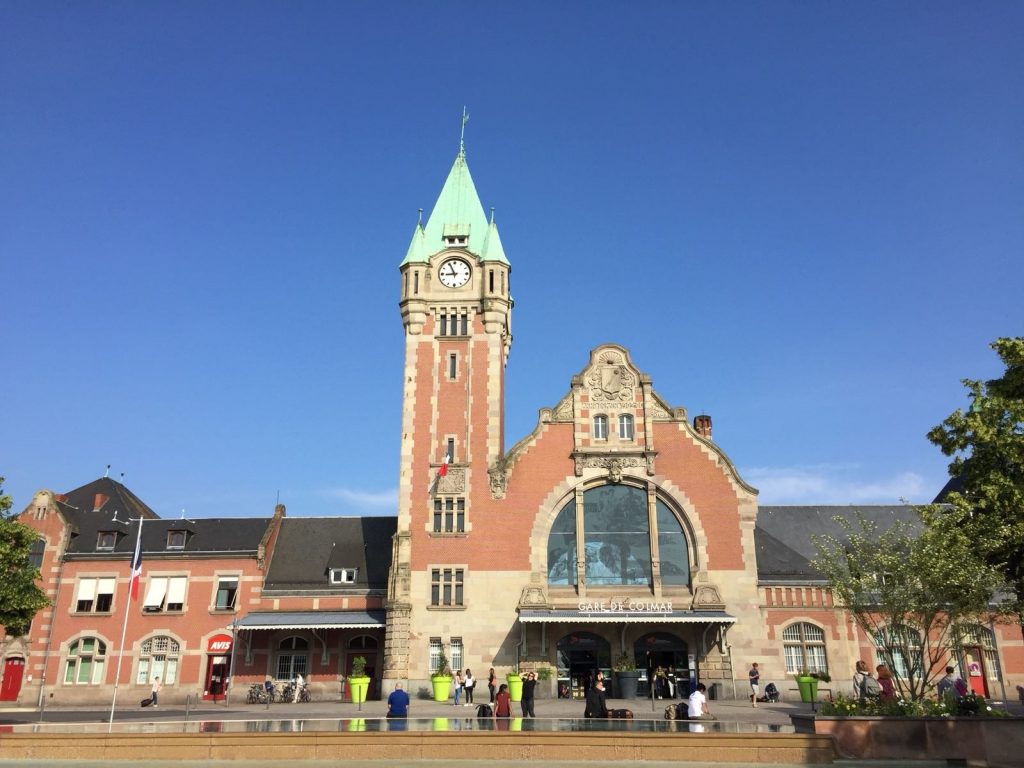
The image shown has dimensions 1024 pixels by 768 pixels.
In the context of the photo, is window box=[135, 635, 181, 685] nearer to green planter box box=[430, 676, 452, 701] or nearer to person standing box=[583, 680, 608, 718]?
green planter box box=[430, 676, 452, 701]

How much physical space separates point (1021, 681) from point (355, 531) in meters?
37.7

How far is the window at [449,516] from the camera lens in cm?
4419

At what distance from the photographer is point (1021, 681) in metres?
43.6

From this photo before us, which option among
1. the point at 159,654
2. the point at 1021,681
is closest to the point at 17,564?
the point at 159,654

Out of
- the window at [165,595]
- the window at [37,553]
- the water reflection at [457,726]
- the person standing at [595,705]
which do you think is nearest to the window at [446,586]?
the window at [165,595]

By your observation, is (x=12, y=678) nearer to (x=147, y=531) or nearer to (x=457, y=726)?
(x=147, y=531)

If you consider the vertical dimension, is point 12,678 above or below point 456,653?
below

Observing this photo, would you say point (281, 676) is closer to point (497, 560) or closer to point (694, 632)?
point (497, 560)

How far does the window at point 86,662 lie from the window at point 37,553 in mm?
5251

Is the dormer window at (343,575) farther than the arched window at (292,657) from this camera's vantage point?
Yes

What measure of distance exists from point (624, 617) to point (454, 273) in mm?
21776

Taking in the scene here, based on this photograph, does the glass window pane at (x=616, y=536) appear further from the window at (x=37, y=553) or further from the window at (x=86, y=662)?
the window at (x=37, y=553)

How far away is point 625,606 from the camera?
41906 millimetres

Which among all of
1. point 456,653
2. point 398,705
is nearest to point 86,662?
point 456,653
